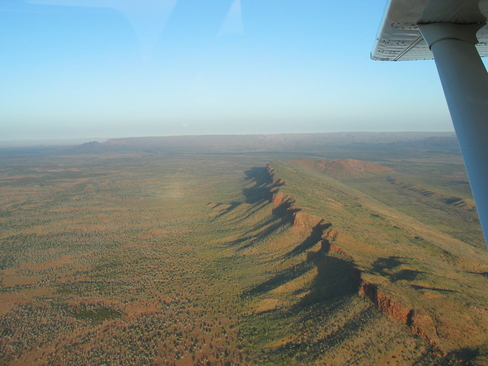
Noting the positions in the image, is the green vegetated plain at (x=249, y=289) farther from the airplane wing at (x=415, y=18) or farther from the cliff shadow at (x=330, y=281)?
the airplane wing at (x=415, y=18)

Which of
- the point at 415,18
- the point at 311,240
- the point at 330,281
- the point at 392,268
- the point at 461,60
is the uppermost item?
the point at 415,18

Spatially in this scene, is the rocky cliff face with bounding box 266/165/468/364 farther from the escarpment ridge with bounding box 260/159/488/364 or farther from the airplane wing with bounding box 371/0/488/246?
the airplane wing with bounding box 371/0/488/246

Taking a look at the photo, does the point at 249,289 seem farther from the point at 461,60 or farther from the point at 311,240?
the point at 461,60

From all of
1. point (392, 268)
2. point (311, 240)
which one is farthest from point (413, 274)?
point (311, 240)

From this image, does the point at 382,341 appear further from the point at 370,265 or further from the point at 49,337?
the point at 49,337

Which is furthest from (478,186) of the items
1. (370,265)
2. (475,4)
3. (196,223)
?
(196,223)

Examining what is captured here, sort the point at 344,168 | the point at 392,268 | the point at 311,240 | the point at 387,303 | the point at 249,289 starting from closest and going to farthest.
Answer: the point at 387,303 < the point at 392,268 < the point at 249,289 < the point at 311,240 < the point at 344,168

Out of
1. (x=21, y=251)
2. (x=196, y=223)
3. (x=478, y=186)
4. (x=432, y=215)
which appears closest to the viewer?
(x=478, y=186)

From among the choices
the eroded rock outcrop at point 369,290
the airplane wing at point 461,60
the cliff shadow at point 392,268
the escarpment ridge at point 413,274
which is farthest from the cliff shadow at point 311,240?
the airplane wing at point 461,60
